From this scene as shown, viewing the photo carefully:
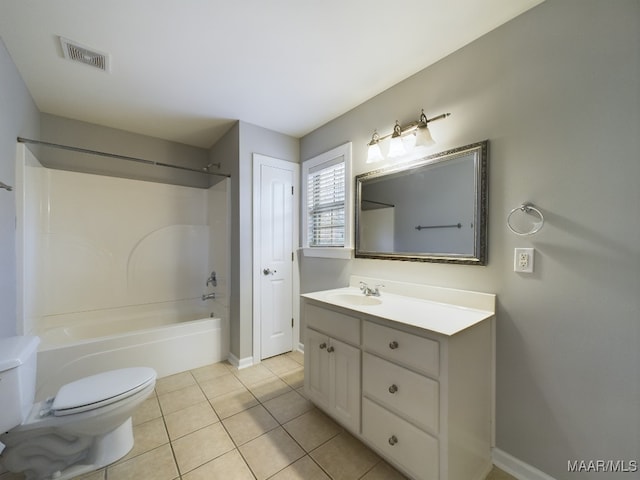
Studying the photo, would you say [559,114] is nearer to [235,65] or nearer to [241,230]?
[235,65]

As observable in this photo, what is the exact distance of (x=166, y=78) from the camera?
1.81 m

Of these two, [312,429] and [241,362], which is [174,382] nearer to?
[241,362]

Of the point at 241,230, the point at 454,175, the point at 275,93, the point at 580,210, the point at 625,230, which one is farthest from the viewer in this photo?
the point at 241,230

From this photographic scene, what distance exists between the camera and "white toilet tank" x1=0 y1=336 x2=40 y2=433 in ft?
3.56

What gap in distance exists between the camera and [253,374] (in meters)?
2.29

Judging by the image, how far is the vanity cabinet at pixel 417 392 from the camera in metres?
1.09

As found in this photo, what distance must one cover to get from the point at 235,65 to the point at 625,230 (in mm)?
2183

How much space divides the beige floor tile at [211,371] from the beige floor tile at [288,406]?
663 millimetres

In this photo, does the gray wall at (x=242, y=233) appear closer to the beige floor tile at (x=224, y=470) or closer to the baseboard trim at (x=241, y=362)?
the baseboard trim at (x=241, y=362)

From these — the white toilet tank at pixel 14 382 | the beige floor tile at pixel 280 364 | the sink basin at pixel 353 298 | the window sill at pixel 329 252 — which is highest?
the window sill at pixel 329 252

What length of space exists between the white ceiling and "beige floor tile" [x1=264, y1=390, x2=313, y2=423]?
2325 millimetres

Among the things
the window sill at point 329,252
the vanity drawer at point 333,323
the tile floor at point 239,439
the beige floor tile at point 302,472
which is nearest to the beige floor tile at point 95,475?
the tile floor at point 239,439

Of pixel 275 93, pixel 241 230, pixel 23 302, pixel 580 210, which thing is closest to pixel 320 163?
pixel 275 93

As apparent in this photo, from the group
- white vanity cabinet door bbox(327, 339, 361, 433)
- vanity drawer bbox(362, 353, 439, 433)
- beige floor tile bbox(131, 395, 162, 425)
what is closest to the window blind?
white vanity cabinet door bbox(327, 339, 361, 433)
